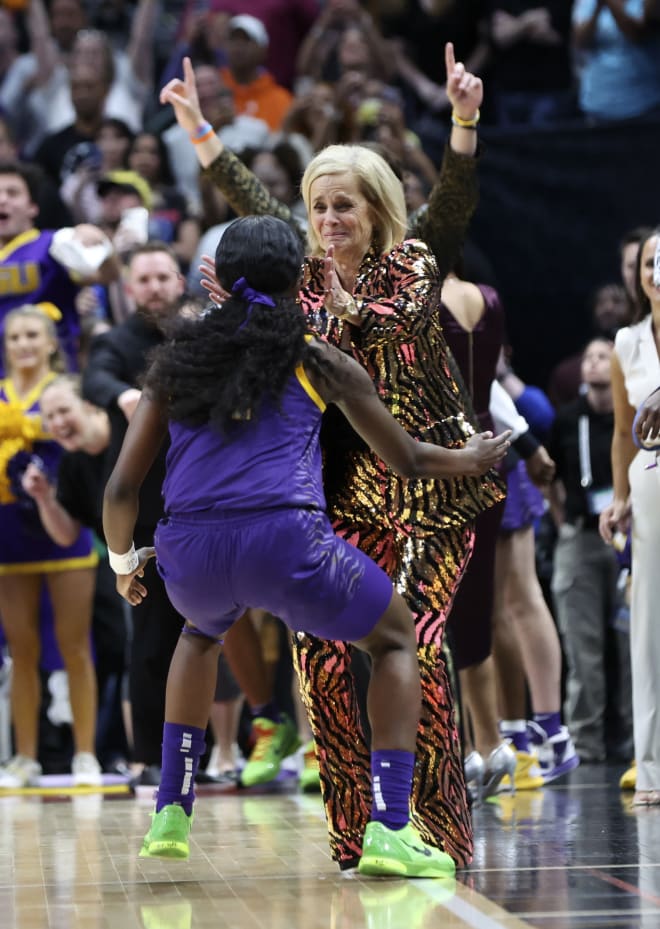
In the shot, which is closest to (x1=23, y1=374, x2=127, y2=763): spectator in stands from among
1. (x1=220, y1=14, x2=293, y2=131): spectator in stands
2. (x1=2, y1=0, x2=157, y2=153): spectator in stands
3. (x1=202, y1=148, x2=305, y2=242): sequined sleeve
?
(x1=202, y1=148, x2=305, y2=242): sequined sleeve

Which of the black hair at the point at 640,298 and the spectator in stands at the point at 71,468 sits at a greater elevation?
the black hair at the point at 640,298

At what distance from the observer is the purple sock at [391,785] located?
3451mm

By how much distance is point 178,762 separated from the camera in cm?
362

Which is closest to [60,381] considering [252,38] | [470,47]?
[252,38]

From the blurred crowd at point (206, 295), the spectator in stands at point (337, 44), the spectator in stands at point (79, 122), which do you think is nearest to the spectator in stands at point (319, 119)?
the blurred crowd at point (206, 295)

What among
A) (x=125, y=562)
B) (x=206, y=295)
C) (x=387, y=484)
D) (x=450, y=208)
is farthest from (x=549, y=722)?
(x=125, y=562)

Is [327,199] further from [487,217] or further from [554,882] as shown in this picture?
[487,217]

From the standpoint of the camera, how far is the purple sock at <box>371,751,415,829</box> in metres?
3.45

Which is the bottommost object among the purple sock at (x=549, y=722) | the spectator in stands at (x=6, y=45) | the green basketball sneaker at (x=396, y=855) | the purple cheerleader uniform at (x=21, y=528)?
the green basketball sneaker at (x=396, y=855)

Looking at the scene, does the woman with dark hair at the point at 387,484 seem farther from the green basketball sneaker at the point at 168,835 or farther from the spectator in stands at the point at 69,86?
the spectator in stands at the point at 69,86

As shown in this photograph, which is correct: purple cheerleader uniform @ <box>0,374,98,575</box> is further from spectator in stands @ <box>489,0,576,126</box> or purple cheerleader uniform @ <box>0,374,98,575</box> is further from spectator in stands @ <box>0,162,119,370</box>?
spectator in stands @ <box>489,0,576,126</box>

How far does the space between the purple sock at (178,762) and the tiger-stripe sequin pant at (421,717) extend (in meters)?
0.30

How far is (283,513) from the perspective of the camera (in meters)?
3.36

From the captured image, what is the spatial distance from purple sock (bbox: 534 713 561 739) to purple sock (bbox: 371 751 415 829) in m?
2.69
